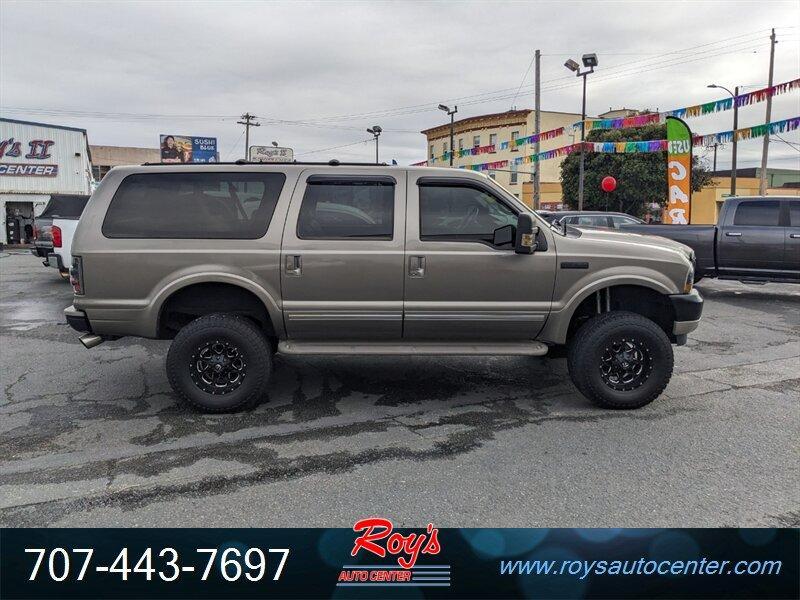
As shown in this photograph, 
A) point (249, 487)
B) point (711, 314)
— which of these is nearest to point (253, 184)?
point (249, 487)

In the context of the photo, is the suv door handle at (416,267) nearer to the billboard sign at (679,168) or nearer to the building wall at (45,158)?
the billboard sign at (679,168)

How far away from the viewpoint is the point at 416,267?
15.6 ft

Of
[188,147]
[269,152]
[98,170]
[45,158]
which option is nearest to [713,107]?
[269,152]

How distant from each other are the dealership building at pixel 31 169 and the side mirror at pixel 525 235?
3361 centimetres

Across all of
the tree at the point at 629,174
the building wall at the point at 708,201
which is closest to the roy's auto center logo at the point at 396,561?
the tree at the point at 629,174

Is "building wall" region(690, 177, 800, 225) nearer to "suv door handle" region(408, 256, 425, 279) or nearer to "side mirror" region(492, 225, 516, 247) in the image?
"side mirror" region(492, 225, 516, 247)

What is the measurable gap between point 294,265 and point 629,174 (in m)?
40.3

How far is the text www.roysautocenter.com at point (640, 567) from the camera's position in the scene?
2646 mm

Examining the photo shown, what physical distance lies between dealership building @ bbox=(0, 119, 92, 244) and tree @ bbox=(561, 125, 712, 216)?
105 feet

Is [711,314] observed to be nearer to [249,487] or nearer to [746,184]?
[249,487]

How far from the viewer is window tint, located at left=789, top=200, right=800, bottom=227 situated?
1052 cm

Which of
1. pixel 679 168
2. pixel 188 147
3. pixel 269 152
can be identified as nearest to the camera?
pixel 269 152

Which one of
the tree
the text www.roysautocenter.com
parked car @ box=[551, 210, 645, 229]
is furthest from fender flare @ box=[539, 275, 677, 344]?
the tree

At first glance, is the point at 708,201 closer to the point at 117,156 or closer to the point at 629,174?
the point at 629,174
